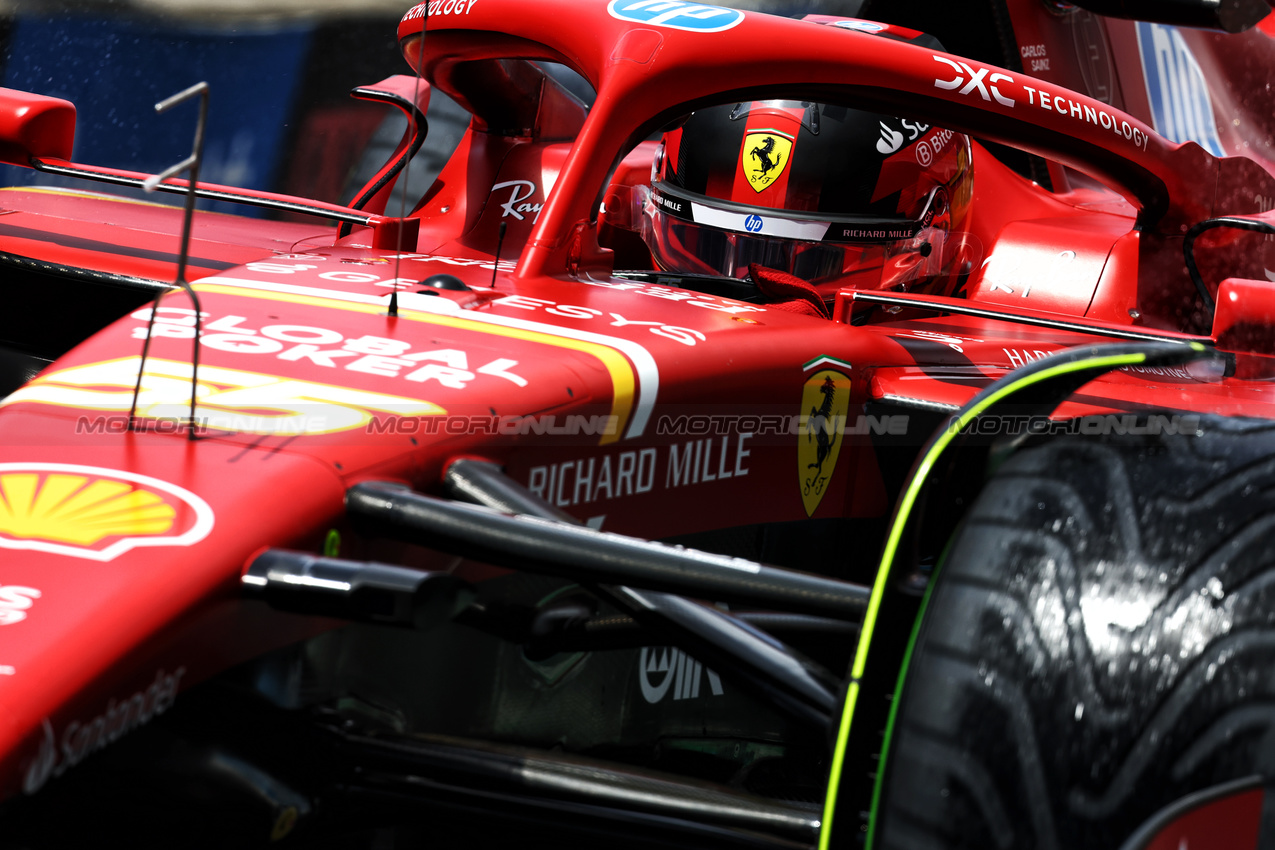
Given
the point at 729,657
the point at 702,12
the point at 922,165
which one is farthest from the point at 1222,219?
the point at 729,657

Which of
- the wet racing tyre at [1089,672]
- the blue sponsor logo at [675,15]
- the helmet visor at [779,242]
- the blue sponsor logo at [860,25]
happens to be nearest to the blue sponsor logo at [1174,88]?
the blue sponsor logo at [860,25]

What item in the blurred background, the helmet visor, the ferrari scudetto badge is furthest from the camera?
the blurred background

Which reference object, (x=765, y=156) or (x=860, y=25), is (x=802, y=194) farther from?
(x=860, y=25)

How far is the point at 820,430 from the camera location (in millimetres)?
1666

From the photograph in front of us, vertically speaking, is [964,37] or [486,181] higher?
[964,37]

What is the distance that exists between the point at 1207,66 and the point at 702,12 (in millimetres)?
2328

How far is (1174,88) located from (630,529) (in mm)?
2991

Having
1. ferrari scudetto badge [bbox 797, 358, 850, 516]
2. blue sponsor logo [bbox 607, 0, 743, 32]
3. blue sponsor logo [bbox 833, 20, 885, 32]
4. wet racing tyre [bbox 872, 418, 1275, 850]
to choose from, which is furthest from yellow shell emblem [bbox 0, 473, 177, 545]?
blue sponsor logo [bbox 833, 20, 885, 32]

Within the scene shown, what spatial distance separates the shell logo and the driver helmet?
138 centimetres

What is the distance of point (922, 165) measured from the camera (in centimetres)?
238

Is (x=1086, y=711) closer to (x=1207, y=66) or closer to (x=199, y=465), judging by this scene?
(x=199, y=465)

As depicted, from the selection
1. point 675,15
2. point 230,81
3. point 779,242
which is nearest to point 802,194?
point 779,242

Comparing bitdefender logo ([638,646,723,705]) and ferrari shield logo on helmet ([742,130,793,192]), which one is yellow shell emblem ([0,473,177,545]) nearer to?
bitdefender logo ([638,646,723,705])

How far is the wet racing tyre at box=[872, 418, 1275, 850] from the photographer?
0.79 m
